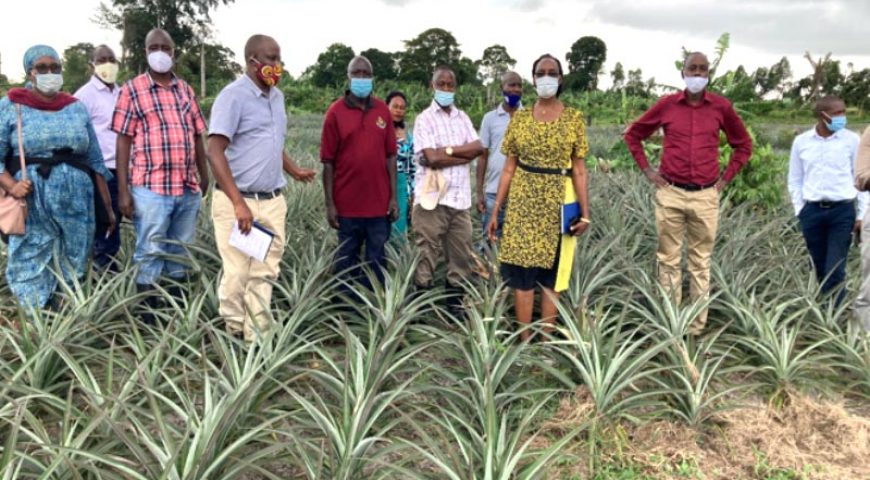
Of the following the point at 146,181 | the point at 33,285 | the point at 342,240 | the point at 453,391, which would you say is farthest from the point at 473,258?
the point at 33,285

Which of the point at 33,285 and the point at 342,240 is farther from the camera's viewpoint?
the point at 342,240

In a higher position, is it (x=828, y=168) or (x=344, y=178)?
(x=828, y=168)

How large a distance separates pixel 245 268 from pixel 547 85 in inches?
74.4

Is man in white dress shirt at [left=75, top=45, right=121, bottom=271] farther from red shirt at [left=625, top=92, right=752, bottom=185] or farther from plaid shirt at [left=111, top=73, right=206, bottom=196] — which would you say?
red shirt at [left=625, top=92, right=752, bottom=185]

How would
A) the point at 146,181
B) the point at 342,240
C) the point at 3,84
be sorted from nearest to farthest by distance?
the point at 146,181, the point at 342,240, the point at 3,84

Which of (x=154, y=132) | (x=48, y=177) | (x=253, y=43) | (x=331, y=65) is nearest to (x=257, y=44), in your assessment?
(x=253, y=43)

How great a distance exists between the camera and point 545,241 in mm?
3592

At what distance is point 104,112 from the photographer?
14.9 feet

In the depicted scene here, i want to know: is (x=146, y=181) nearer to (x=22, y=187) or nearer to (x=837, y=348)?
(x=22, y=187)

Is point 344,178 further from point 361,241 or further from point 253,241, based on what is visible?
point 253,241

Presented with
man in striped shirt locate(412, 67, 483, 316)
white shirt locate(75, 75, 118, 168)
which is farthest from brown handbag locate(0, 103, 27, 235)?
man in striped shirt locate(412, 67, 483, 316)

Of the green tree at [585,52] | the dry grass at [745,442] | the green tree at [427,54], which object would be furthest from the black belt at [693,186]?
the green tree at [585,52]

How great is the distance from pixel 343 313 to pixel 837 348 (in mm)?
2729

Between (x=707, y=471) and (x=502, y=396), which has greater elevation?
(x=502, y=396)
